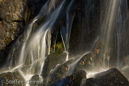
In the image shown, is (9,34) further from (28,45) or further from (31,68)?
(31,68)

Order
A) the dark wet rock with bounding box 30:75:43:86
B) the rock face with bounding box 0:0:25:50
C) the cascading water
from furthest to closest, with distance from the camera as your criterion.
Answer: the rock face with bounding box 0:0:25:50, the cascading water, the dark wet rock with bounding box 30:75:43:86

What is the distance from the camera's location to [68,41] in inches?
300

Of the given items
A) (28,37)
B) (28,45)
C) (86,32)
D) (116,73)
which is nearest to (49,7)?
(28,37)

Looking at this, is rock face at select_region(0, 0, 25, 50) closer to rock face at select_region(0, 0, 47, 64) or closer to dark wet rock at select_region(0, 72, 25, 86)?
rock face at select_region(0, 0, 47, 64)

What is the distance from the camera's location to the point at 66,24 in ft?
25.8

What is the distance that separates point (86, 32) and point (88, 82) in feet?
13.5

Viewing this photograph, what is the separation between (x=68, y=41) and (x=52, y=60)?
1288mm

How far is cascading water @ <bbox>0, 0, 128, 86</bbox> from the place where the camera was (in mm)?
6270


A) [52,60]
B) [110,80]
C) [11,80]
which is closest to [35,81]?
[11,80]

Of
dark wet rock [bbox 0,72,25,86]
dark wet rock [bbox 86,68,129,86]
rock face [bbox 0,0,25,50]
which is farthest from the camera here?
rock face [bbox 0,0,25,50]

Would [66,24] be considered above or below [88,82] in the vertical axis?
above

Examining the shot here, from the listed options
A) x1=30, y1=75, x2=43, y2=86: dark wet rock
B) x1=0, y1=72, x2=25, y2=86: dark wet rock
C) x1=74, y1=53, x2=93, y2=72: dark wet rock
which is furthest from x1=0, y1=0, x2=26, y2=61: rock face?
x1=74, y1=53, x2=93, y2=72: dark wet rock

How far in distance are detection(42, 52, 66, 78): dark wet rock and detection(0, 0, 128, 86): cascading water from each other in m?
0.11

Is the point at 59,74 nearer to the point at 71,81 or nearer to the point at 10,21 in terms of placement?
the point at 71,81
